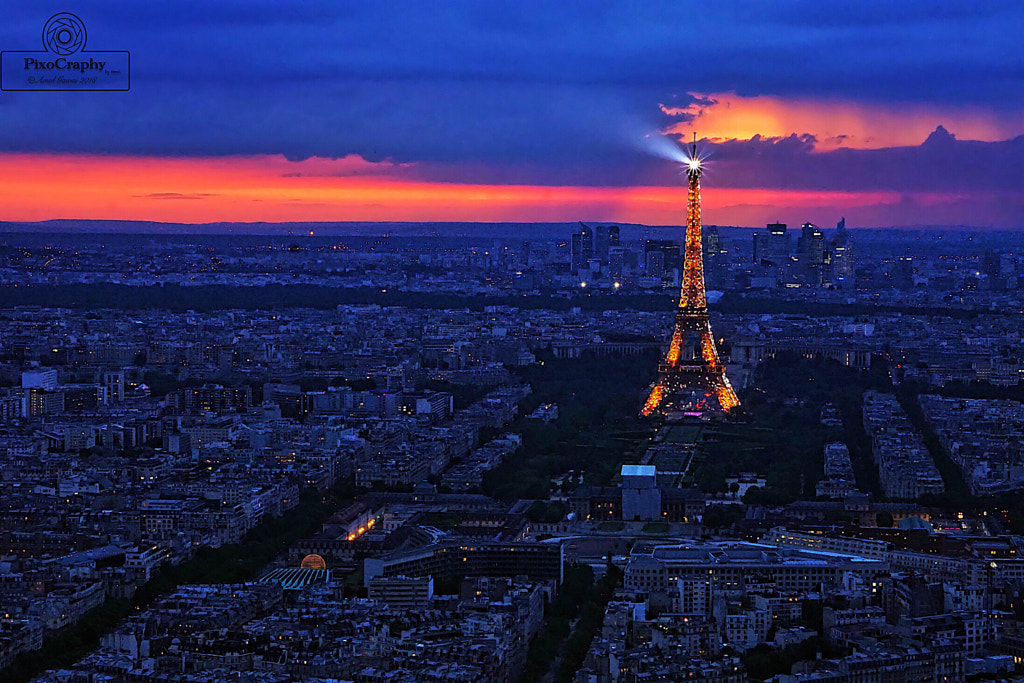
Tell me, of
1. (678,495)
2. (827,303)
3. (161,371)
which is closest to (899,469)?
(678,495)

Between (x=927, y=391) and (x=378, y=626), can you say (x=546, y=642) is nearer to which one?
(x=378, y=626)

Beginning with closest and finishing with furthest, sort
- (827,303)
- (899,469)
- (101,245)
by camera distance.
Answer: (899,469), (827,303), (101,245)

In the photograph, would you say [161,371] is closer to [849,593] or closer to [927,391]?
[927,391]

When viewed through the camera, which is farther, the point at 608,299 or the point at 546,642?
the point at 608,299

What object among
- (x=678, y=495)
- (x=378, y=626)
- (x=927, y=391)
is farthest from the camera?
(x=927, y=391)

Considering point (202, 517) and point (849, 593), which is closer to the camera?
point (849, 593)

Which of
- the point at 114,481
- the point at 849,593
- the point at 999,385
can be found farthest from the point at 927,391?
the point at 849,593
